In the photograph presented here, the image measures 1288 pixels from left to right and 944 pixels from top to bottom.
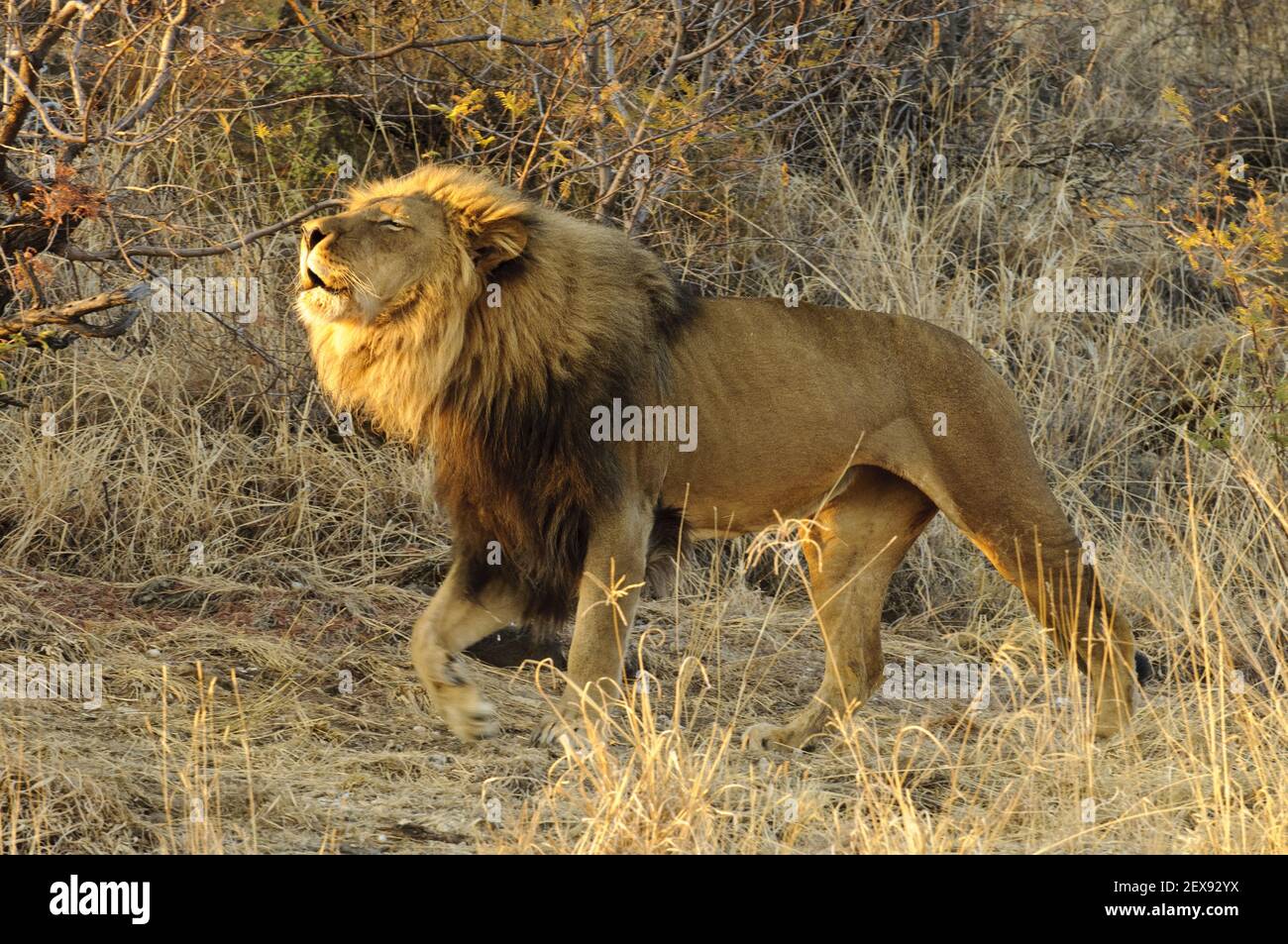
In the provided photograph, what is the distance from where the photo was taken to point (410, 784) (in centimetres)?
449

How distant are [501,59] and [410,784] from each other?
13.0 feet

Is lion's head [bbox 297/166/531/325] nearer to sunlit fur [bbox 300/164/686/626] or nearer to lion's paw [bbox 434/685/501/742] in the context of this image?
sunlit fur [bbox 300/164/686/626]

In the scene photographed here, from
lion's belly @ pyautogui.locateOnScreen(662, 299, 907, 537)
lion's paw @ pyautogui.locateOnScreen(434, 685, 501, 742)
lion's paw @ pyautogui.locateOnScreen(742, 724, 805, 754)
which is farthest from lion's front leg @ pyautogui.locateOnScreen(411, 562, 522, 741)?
lion's paw @ pyautogui.locateOnScreen(742, 724, 805, 754)

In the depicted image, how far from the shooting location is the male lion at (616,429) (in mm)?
4801

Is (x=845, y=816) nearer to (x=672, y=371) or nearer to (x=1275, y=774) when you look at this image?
(x=1275, y=774)

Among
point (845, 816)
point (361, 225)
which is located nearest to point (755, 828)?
point (845, 816)

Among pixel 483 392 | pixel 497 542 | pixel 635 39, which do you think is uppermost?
pixel 635 39

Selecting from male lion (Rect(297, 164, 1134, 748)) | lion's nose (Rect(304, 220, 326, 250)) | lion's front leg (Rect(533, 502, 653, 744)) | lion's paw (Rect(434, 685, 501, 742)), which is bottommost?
lion's paw (Rect(434, 685, 501, 742))

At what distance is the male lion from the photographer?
4.80 metres

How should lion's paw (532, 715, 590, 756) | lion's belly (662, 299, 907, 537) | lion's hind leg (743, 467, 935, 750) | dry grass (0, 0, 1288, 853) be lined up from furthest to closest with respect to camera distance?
lion's hind leg (743, 467, 935, 750), lion's belly (662, 299, 907, 537), lion's paw (532, 715, 590, 756), dry grass (0, 0, 1288, 853)

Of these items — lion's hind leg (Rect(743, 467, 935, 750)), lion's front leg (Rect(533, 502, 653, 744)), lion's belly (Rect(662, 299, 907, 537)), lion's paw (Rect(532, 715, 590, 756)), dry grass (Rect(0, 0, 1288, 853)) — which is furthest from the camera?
lion's hind leg (Rect(743, 467, 935, 750))

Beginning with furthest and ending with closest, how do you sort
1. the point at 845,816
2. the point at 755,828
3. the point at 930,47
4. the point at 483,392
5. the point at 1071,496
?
the point at 930,47 < the point at 1071,496 < the point at 483,392 < the point at 845,816 < the point at 755,828

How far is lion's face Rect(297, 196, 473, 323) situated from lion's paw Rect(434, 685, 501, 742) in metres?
1.08

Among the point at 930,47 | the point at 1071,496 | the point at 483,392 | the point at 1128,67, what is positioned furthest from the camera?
the point at 1128,67
